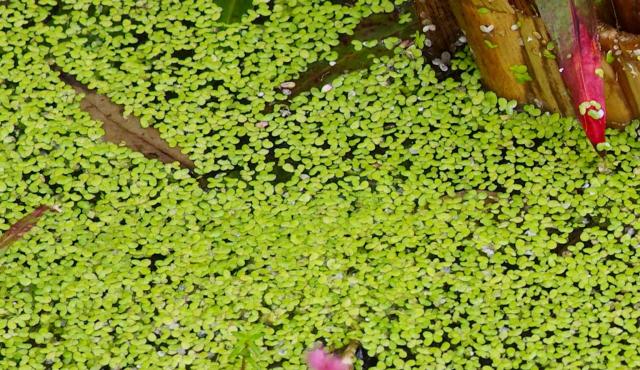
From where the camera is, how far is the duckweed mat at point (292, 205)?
2.44 meters

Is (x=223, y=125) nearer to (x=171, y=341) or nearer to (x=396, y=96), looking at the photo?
(x=396, y=96)

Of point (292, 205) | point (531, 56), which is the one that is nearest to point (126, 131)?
point (292, 205)

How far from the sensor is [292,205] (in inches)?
104

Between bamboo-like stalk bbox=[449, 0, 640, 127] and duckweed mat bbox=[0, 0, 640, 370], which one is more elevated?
bamboo-like stalk bbox=[449, 0, 640, 127]

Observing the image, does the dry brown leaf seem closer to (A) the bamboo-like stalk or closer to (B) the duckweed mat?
(B) the duckweed mat

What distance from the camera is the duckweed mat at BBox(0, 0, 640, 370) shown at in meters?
2.44

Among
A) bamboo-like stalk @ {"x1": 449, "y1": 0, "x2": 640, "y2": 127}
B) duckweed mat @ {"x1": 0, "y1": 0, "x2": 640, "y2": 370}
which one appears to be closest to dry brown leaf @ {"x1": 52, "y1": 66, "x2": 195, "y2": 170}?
duckweed mat @ {"x1": 0, "y1": 0, "x2": 640, "y2": 370}

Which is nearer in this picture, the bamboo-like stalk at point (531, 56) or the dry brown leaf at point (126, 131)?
the bamboo-like stalk at point (531, 56)

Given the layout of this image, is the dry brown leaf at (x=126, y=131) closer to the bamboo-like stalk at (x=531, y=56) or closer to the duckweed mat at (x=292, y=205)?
the duckweed mat at (x=292, y=205)

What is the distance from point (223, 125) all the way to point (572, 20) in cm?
85

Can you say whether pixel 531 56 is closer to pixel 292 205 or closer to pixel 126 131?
pixel 292 205

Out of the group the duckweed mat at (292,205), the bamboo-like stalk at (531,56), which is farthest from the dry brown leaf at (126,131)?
the bamboo-like stalk at (531,56)

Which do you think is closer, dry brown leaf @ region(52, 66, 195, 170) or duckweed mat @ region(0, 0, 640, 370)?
duckweed mat @ region(0, 0, 640, 370)

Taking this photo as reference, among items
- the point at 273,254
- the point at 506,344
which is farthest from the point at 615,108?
the point at 273,254
